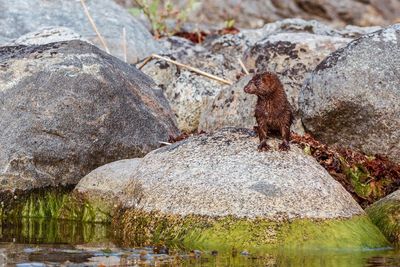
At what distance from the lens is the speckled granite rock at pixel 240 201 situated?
844cm

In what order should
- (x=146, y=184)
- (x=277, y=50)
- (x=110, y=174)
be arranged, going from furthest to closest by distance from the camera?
(x=277, y=50)
(x=110, y=174)
(x=146, y=184)

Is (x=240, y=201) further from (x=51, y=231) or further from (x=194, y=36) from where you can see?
(x=194, y=36)

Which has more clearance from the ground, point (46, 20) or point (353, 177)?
point (46, 20)

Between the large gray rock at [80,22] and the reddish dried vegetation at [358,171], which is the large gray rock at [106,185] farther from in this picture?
the large gray rock at [80,22]

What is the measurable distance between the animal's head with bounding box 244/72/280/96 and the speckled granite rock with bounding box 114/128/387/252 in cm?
45

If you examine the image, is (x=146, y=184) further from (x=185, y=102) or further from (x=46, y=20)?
(x=46, y=20)

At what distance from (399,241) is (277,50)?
17.1ft

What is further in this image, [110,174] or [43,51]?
[43,51]

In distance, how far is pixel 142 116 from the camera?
1145cm

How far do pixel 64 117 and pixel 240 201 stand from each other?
2944 millimetres

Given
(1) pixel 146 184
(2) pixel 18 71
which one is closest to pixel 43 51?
(2) pixel 18 71

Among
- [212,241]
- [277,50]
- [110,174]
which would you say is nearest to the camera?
[212,241]

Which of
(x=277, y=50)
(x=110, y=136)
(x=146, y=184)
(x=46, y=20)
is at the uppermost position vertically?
(x=46, y=20)

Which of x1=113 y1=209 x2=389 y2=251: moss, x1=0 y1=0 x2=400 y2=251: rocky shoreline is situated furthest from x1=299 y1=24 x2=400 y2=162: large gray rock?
x1=113 y1=209 x2=389 y2=251: moss
